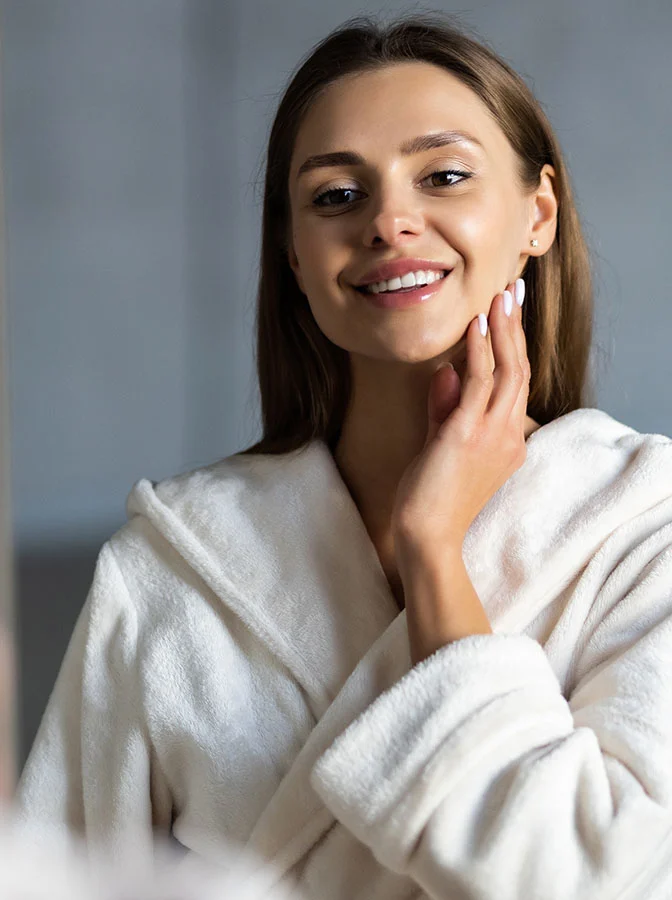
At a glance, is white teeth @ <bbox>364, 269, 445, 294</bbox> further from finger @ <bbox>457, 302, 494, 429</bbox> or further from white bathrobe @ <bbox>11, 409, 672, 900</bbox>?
white bathrobe @ <bbox>11, 409, 672, 900</bbox>

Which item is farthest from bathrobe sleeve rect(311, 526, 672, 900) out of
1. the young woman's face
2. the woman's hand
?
the young woman's face

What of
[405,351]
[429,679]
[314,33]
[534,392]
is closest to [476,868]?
[429,679]

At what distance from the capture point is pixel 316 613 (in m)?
1.09

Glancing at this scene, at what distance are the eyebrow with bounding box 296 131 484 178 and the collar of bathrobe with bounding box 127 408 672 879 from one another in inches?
11.9

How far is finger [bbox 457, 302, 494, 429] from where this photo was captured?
103 centimetres

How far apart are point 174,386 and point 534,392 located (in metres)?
0.54

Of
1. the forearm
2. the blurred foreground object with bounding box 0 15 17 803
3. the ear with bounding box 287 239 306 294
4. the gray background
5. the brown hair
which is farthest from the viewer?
the gray background

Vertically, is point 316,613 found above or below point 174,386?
below

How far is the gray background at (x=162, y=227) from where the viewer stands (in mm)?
1427

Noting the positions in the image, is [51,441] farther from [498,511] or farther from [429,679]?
[429,679]

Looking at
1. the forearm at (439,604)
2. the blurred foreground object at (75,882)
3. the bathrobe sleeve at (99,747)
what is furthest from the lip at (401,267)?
the blurred foreground object at (75,882)

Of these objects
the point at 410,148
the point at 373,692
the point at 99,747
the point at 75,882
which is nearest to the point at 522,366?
the point at 410,148

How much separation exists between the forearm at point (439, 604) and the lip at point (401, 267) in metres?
0.27

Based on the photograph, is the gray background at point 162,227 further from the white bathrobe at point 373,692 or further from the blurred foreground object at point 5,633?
the blurred foreground object at point 5,633
